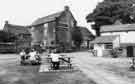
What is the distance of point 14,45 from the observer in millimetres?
39375

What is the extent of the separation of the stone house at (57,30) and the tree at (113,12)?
27.3 ft

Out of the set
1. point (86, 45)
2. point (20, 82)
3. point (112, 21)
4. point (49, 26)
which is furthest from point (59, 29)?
point (20, 82)

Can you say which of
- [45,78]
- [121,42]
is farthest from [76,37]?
[45,78]

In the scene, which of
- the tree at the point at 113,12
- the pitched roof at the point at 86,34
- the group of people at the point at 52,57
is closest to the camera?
the group of people at the point at 52,57

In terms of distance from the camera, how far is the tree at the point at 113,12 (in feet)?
161

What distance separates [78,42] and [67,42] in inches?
220

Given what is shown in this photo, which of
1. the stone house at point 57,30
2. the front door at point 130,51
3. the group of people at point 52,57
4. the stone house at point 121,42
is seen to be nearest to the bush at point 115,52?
the stone house at point 121,42

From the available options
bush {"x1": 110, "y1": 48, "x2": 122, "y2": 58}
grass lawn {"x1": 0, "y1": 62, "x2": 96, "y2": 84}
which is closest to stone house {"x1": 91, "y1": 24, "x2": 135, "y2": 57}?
bush {"x1": 110, "y1": 48, "x2": 122, "y2": 58}

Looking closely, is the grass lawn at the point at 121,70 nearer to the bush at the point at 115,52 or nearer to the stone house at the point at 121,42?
the bush at the point at 115,52

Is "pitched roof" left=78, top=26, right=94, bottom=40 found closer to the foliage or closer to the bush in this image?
the foliage

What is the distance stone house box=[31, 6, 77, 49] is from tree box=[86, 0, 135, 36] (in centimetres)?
831

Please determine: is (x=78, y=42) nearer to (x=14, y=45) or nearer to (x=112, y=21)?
(x=112, y=21)

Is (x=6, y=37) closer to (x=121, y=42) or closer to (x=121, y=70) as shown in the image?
(x=121, y=42)

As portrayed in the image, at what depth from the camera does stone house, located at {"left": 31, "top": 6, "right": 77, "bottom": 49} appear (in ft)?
147
